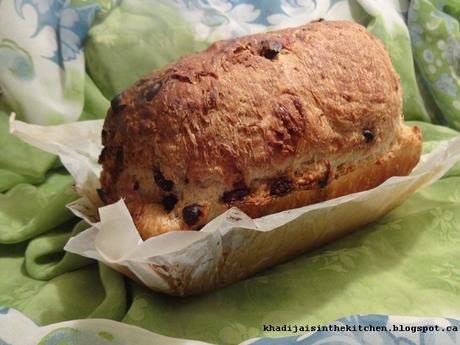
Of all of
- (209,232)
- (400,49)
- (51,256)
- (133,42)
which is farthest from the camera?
(400,49)

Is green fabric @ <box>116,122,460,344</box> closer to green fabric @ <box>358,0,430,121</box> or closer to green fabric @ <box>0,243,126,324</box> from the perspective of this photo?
green fabric @ <box>0,243,126,324</box>

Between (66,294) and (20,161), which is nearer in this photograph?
(66,294)

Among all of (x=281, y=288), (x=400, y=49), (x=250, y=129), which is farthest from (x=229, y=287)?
(x=400, y=49)

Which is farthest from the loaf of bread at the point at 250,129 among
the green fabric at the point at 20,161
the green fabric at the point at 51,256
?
the green fabric at the point at 20,161

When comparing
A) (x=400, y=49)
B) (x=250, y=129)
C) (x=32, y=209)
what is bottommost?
(x=32, y=209)

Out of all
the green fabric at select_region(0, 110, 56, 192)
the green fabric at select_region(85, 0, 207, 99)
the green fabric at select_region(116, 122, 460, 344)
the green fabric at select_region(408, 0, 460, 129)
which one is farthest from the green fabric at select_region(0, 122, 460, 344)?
the green fabric at select_region(408, 0, 460, 129)

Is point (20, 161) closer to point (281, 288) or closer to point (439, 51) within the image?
point (281, 288)
